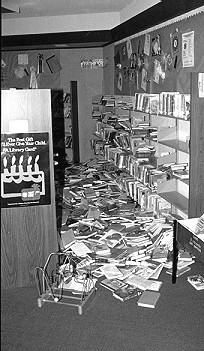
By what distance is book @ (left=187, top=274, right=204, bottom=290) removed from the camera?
3543mm

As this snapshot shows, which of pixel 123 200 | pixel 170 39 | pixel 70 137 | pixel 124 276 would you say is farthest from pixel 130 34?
pixel 124 276

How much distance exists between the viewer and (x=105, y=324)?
3.02 metres

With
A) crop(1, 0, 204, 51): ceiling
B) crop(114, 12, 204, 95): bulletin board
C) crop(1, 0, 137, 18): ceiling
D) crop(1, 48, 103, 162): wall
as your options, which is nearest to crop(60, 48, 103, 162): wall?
crop(1, 48, 103, 162): wall

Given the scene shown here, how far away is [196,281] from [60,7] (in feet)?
17.3

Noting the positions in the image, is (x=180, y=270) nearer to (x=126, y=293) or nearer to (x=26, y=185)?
(x=126, y=293)

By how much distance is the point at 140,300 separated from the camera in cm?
333

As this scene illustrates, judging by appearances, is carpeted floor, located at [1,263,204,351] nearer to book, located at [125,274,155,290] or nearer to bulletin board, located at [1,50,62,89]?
book, located at [125,274,155,290]

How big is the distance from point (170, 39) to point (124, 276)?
2908 mm

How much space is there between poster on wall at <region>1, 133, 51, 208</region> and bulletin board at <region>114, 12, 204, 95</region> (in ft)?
6.55

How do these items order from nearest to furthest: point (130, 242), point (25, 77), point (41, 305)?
point (41, 305)
point (130, 242)
point (25, 77)

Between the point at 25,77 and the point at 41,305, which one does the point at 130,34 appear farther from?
the point at 41,305

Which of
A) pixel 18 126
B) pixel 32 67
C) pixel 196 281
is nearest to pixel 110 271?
pixel 196 281

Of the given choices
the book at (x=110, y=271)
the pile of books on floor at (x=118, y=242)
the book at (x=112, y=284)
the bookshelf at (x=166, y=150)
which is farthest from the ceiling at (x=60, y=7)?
the book at (x=112, y=284)

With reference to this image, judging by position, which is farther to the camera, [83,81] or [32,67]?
[83,81]
